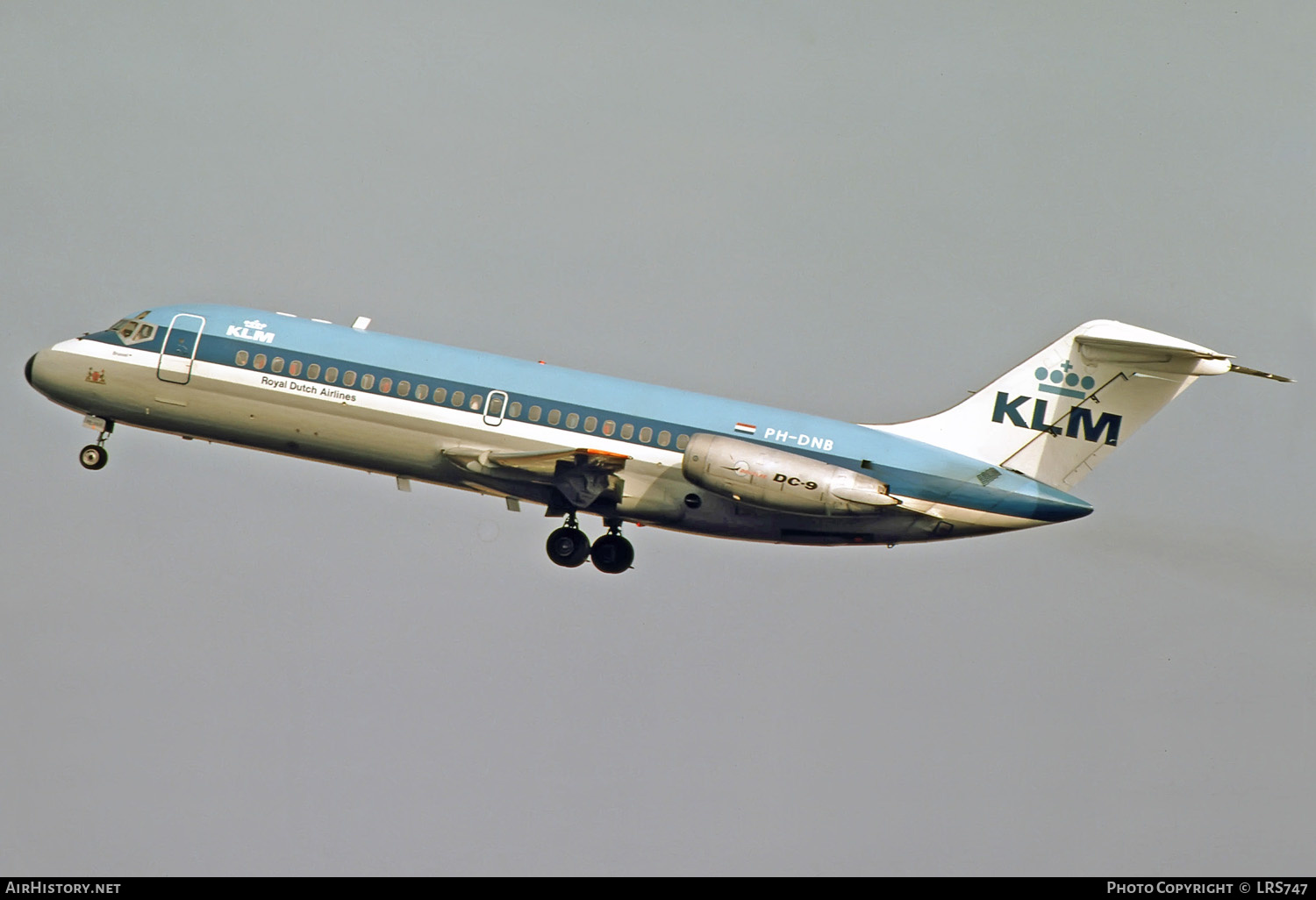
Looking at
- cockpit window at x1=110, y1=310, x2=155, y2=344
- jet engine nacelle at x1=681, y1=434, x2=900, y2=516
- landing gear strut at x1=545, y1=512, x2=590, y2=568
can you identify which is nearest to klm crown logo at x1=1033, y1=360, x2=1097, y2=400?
jet engine nacelle at x1=681, y1=434, x2=900, y2=516

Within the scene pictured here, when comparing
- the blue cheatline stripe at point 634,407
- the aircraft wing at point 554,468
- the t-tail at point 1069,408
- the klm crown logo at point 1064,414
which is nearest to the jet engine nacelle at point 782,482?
the blue cheatline stripe at point 634,407

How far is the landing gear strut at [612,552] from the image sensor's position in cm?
4050

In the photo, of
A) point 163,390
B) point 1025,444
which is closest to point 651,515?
point 1025,444

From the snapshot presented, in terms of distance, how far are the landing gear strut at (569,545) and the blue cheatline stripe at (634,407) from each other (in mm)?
2692

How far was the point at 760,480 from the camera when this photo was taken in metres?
36.4

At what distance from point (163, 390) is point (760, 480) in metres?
12.7

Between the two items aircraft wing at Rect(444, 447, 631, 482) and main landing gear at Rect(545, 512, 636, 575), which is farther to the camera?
main landing gear at Rect(545, 512, 636, 575)

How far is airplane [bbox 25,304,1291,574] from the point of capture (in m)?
37.7

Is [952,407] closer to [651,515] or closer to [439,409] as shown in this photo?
[651,515]

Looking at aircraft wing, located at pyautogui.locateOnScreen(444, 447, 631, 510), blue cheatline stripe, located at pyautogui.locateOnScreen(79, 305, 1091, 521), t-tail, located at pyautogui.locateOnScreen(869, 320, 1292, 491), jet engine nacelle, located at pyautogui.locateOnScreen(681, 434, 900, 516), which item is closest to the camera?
jet engine nacelle, located at pyautogui.locateOnScreen(681, 434, 900, 516)

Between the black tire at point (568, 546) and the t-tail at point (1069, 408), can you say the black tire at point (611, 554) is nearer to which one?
the black tire at point (568, 546)

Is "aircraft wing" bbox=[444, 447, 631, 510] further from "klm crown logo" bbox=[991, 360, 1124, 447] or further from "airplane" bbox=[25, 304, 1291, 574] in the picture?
"klm crown logo" bbox=[991, 360, 1124, 447]

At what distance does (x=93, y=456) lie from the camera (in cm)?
4153
